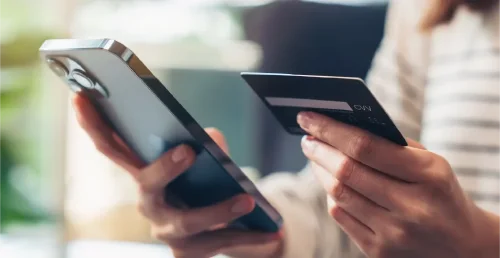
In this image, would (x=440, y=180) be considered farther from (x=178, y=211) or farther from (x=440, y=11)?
(x=440, y=11)

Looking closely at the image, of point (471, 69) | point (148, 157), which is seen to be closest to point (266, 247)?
point (148, 157)

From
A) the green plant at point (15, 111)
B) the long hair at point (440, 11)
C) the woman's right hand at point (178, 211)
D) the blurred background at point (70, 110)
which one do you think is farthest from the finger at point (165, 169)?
the green plant at point (15, 111)

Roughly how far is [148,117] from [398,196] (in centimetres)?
20

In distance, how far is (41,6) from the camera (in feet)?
3.91

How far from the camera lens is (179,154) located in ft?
1.55

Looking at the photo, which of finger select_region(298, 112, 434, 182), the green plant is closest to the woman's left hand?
finger select_region(298, 112, 434, 182)

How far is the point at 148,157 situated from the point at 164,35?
0.70 metres

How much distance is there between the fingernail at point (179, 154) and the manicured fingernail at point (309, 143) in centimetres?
10

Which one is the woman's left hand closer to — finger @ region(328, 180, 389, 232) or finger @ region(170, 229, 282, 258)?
finger @ region(328, 180, 389, 232)

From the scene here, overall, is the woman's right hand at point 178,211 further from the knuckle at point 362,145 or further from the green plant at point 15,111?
the green plant at point 15,111

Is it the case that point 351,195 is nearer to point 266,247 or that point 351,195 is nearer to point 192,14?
point 266,247

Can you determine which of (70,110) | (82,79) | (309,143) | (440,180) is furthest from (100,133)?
(70,110)

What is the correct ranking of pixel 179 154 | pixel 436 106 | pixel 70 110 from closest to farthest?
pixel 179 154 → pixel 436 106 → pixel 70 110

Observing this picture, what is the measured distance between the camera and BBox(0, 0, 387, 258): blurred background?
109cm
